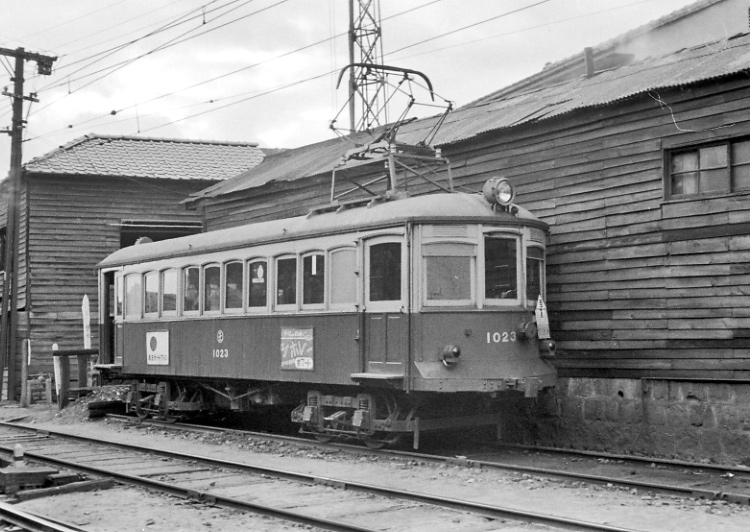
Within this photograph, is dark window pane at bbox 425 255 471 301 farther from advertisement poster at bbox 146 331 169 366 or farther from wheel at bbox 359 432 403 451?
advertisement poster at bbox 146 331 169 366

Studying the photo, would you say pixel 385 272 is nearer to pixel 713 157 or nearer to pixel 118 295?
pixel 713 157

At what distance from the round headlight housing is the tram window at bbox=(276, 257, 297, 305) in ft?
9.39

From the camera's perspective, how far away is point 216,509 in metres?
8.55

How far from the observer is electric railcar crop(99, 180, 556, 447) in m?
11.1

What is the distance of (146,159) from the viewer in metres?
27.0

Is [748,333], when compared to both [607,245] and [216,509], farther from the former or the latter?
[216,509]

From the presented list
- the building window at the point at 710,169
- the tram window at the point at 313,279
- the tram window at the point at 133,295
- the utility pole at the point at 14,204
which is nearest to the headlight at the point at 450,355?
the tram window at the point at 313,279

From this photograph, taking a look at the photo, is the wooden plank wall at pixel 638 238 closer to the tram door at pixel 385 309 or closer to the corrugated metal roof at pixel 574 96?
the corrugated metal roof at pixel 574 96

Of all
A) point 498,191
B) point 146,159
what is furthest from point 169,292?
point 146,159

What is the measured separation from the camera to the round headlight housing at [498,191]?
1151 centimetres

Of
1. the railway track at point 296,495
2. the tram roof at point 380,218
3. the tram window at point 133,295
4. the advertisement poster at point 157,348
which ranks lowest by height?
the railway track at point 296,495

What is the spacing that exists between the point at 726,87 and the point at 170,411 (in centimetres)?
1016

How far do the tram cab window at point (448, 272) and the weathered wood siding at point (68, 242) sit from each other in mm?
15005

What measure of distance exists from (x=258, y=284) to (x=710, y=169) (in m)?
6.19
